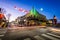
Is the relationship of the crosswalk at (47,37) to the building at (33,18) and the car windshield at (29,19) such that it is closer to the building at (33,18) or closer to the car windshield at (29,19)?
the car windshield at (29,19)

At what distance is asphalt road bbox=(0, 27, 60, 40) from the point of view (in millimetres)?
2514

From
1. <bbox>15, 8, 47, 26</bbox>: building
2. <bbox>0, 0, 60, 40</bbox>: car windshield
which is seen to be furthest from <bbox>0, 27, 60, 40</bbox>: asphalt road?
<bbox>15, 8, 47, 26</bbox>: building

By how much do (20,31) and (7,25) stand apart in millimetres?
315

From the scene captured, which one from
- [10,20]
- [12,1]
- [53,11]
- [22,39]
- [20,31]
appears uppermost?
[12,1]

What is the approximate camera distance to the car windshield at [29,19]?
254 cm

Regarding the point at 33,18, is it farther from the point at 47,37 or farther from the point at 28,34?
the point at 47,37

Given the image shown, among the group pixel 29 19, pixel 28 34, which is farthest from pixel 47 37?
pixel 29 19

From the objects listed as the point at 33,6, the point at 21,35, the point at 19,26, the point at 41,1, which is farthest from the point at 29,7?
the point at 21,35

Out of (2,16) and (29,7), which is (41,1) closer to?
(29,7)

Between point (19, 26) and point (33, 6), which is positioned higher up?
point (33, 6)

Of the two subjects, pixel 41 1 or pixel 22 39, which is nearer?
pixel 22 39

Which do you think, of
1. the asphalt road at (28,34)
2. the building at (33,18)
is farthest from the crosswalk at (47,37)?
the building at (33,18)

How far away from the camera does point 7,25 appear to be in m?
2.53

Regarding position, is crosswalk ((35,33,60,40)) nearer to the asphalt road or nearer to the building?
the asphalt road
